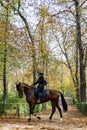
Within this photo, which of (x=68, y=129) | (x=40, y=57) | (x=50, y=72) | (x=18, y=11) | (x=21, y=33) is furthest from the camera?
(x=50, y=72)

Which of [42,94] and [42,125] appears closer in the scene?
[42,125]

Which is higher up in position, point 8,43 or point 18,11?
point 18,11

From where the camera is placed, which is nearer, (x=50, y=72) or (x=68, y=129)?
(x=68, y=129)

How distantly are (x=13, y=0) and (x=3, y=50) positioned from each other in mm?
5288

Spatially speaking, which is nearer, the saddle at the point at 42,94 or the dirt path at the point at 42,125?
the dirt path at the point at 42,125

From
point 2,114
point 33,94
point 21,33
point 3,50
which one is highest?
point 21,33

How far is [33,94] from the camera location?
16.5 m

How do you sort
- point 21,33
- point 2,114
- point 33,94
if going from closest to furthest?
point 33,94
point 2,114
point 21,33

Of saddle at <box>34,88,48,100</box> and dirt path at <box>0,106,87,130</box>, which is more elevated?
saddle at <box>34,88,48,100</box>

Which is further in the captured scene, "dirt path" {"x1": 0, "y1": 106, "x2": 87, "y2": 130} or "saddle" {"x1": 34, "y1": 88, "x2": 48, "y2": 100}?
"saddle" {"x1": 34, "y1": 88, "x2": 48, "y2": 100}

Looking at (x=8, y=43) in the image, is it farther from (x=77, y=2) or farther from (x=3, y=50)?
(x=77, y=2)

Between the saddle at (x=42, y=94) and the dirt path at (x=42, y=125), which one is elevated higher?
the saddle at (x=42, y=94)

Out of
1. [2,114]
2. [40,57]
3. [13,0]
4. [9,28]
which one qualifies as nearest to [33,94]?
[2,114]

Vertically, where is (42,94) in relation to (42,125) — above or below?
above
